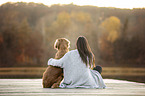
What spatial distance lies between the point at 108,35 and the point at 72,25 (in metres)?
6.31

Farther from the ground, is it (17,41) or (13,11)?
(13,11)

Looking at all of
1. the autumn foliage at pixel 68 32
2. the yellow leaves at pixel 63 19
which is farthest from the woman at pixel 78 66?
the yellow leaves at pixel 63 19

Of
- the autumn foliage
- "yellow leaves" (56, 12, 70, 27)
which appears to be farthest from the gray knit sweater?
"yellow leaves" (56, 12, 70, 27)

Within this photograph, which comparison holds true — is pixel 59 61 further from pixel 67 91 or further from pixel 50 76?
pixel 67 91

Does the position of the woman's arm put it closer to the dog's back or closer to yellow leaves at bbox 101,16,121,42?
the dog's back

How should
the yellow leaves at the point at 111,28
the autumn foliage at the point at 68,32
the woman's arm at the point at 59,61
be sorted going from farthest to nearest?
the yellow leaves at the point at 111,28, the autumn foliage at the point at 68,32, the woman's arm at the point at 59,61

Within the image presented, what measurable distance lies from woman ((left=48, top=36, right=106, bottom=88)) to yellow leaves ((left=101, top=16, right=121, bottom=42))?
4117cm

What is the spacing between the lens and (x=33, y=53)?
43.4 meters

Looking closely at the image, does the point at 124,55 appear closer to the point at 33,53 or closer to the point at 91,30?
the point at 91,30

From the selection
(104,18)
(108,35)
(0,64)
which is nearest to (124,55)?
(108,35)

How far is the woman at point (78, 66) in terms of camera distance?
5172mm

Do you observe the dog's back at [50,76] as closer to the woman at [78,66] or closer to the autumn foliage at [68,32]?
the woman at [78,66]

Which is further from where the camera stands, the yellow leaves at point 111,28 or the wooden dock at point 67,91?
the yellow leaves at point 111,28

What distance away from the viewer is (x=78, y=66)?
5223mm
